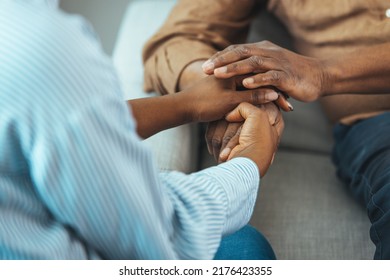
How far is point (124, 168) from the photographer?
55 centimetres

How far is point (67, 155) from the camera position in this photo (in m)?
0.51

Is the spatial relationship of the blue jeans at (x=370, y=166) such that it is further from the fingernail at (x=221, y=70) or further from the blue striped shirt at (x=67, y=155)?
the blue striped shirt at (x=67, y=155)

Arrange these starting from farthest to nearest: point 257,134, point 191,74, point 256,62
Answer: point 191,74
point 256,62
point 257,134

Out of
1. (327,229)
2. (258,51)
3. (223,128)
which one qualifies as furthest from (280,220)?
(258,51)

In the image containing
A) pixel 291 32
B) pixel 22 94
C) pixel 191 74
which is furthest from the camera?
pixel 291 32

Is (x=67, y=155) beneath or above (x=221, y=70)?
above

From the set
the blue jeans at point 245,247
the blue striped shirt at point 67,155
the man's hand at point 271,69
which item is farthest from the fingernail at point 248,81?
the blue striped shirt at point 67,155

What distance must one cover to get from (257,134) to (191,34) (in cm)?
41

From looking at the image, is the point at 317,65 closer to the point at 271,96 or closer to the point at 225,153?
the point at 271,96

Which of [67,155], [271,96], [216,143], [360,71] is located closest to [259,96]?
[271,96]

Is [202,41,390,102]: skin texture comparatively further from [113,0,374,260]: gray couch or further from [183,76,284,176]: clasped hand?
[113,0,374,260]: gray couch

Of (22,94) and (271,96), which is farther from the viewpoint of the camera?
(271,96)

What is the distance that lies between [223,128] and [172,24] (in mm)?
337

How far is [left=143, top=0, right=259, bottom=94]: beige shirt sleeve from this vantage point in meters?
1.17
